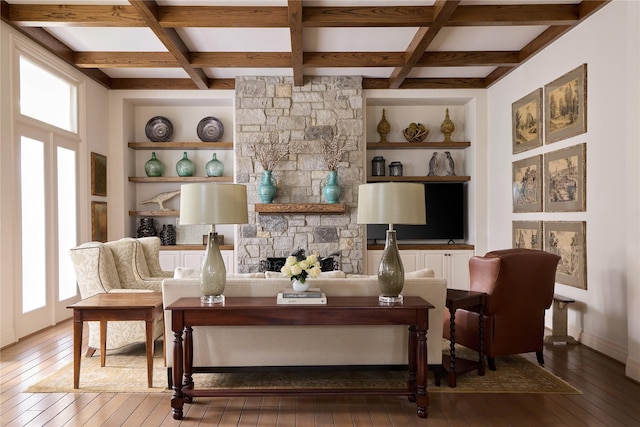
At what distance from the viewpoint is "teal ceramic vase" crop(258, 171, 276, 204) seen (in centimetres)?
636

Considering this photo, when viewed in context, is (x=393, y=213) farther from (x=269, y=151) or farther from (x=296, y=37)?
(x=269, y=151)

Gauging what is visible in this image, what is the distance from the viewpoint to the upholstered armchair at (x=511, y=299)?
3457mm

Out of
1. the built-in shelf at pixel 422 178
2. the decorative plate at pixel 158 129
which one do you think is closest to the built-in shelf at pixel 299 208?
the built-in shelf at pixel 422 178

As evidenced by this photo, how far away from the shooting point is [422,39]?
4.83 m

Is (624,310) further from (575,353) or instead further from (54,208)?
(54,208)

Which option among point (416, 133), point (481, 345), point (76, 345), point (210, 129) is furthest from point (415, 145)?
point (76, 345)

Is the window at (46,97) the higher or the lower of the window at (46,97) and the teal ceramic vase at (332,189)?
the higher

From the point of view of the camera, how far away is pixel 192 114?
7.32m

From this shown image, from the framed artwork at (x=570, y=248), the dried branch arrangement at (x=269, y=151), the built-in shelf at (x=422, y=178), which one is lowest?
the framed artwork at (x=570, y=248)

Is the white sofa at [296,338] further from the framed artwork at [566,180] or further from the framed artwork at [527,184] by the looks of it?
the framed artwork at [527,184]

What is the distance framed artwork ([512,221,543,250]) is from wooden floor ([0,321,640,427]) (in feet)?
6.68

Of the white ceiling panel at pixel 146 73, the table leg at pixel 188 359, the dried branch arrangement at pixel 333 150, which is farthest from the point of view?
the dried branch arrangement at pixel 333 150

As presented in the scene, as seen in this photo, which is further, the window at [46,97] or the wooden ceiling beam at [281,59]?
the wooden ceiling beam at [281,59]

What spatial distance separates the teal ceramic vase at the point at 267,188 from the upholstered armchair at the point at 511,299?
3.35 metres
